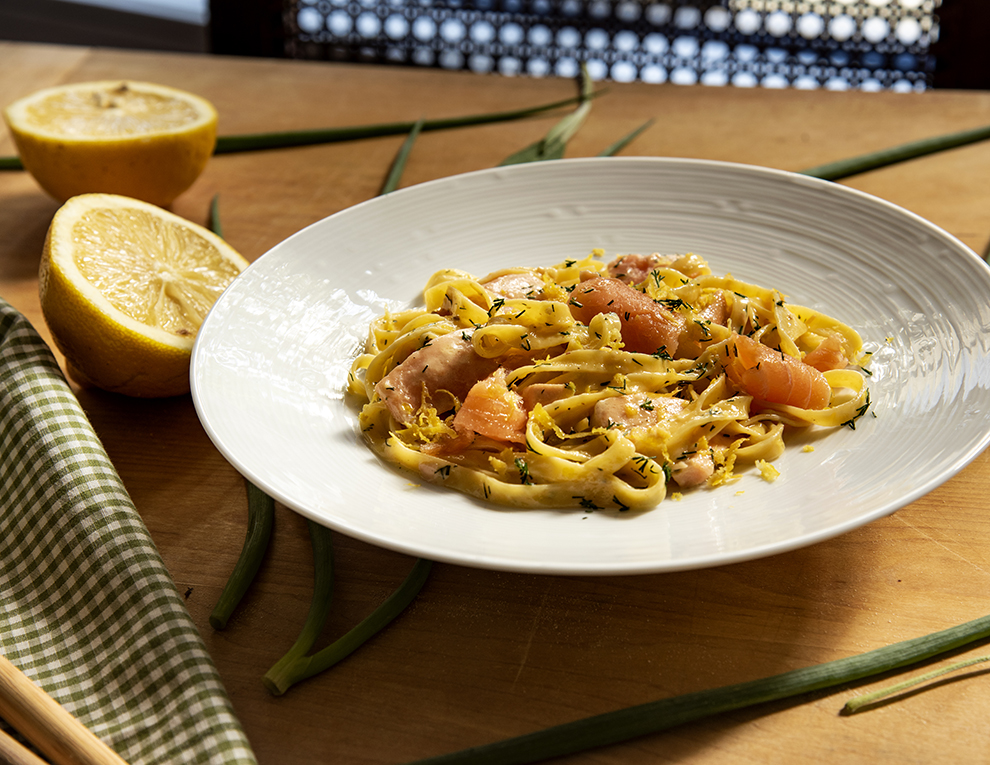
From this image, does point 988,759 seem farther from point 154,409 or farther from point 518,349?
point 154,409

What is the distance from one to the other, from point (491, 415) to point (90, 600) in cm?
82

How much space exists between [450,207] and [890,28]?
125 inches

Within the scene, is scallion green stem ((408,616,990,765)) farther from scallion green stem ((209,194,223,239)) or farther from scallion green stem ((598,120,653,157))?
scallion green stem ((598,120,653,157))

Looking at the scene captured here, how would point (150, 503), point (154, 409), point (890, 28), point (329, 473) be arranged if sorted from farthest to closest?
1. point (890, 28)
2. point (154, 409)
3. point (150, 503)
4. point (329, 473)

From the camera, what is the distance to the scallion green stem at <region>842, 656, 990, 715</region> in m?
1.42

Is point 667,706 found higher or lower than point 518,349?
lower

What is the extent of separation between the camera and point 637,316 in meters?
2.05

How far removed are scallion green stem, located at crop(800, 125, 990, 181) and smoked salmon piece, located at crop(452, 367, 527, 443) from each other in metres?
1.74

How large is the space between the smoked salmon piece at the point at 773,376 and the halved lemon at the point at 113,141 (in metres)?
1.95

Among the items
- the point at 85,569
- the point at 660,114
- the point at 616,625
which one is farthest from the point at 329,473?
the point at 660,114

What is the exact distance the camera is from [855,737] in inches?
54.2

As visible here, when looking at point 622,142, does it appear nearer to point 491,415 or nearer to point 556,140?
point 556,140

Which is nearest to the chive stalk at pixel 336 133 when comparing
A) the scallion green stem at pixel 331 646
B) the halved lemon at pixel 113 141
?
the halved lemon at pixel 113 141

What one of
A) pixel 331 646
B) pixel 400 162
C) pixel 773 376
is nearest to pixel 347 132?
pixel 400 162
